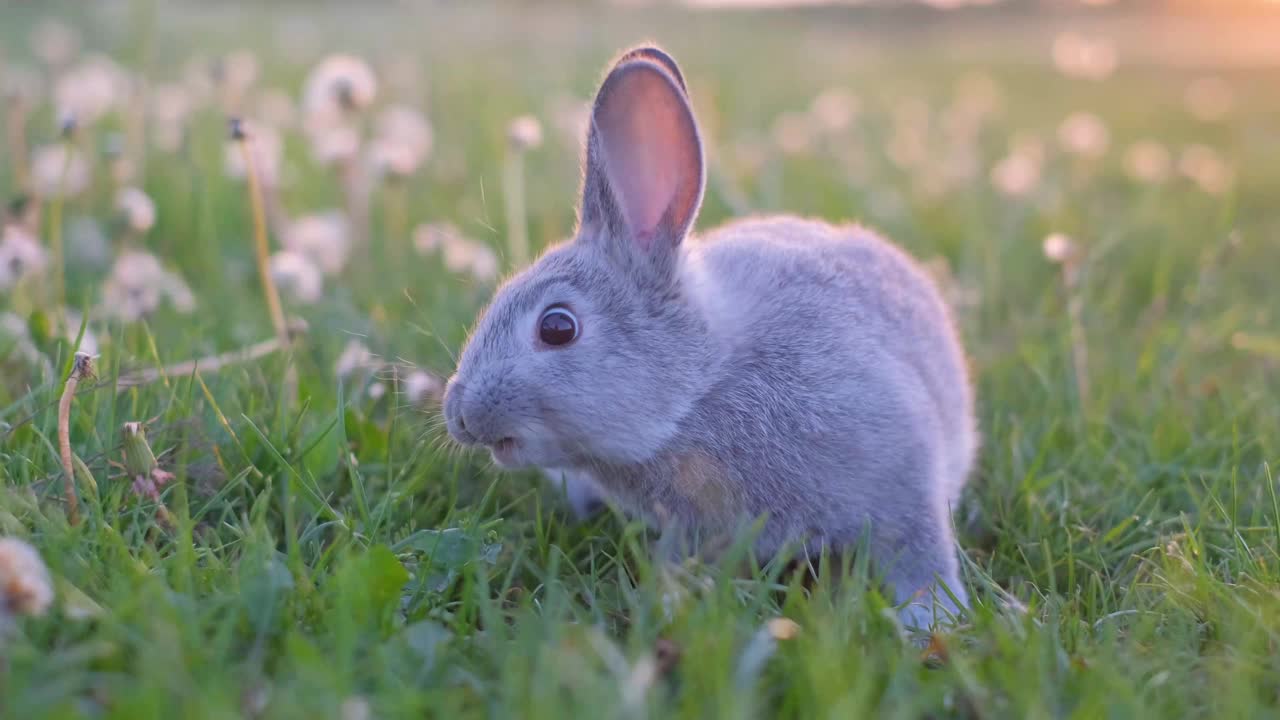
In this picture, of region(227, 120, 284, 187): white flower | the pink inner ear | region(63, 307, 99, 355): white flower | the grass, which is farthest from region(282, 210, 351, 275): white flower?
the pink inner ear

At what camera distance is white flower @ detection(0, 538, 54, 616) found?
1967 millimetres

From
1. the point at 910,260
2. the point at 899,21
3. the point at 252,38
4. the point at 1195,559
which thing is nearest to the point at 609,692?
the point at 1195,559

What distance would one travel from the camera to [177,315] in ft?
14.4

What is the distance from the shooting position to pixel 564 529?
10.1 ft

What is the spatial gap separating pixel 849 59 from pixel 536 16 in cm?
399

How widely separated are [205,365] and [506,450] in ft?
4.23

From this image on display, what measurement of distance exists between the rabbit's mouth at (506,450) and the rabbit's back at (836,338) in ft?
2.01

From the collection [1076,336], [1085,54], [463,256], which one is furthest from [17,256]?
[1085,54]

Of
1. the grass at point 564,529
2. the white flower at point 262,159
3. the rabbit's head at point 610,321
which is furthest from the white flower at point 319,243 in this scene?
the rabbit's head at point 610,321

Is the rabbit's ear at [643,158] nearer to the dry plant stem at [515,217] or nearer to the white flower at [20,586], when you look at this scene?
the dry plant stem at [515,217]

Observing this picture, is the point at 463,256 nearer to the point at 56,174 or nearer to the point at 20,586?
the point at 56,174

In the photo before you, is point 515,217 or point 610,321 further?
point 515,217

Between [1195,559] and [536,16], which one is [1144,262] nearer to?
[1195,559]

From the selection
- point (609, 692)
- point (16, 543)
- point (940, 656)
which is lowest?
point (940, 656)
